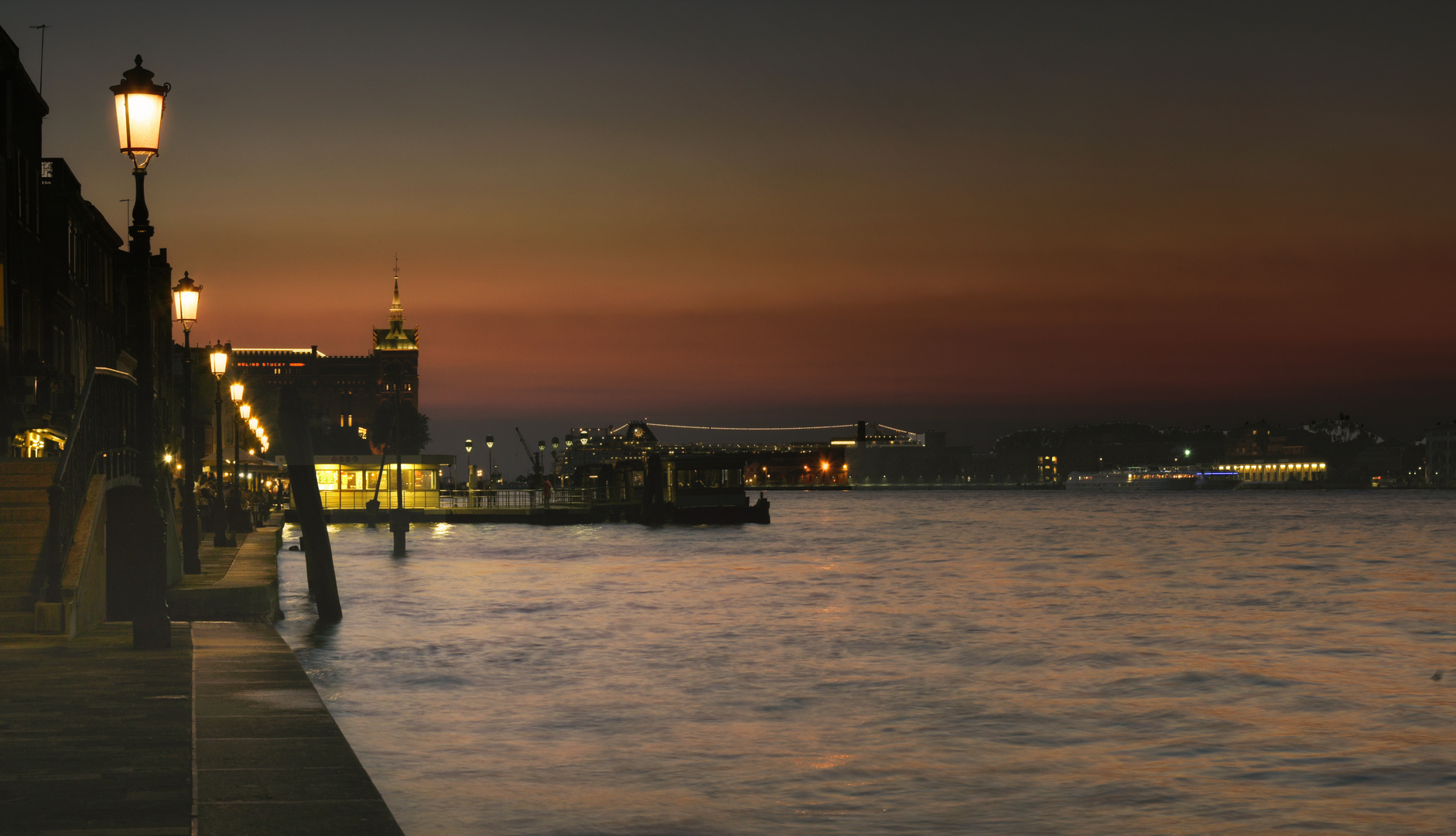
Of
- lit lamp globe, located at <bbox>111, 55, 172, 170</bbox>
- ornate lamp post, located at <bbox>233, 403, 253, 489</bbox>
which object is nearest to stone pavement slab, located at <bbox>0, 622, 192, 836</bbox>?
lit lamp globe, located at <bbox>111, 55, 172, 170</bbox>

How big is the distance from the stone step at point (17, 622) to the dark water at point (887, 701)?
3.83 meters

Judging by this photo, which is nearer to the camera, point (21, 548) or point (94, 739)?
point (94, 739)

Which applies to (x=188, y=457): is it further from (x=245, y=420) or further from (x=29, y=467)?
(x=245, y=420)

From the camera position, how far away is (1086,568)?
5825 centimetres

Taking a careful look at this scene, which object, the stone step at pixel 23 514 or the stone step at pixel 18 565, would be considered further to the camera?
the stone step at pixel 23 514

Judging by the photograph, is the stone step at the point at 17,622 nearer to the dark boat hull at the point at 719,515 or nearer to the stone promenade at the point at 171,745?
the stone promenade at the point at 171,745

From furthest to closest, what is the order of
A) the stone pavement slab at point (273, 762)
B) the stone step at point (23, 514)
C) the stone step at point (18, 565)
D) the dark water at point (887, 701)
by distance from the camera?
1. the stone step at point (23, 514)
2. the stone step at point (18, 565)
3. the dark water at point (887, 701)
4. the stone pavement slab at point (273, 762)

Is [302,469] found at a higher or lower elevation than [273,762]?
higher

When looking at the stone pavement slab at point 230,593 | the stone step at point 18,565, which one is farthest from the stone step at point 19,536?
the stone pavement slab at point 230,593

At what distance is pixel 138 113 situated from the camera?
15.2 meters

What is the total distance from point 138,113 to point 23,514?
5.42 metres

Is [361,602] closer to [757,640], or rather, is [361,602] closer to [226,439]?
[757,640]

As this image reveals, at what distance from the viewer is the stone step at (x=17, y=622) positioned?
651 inches

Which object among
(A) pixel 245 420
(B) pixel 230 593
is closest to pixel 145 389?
(B) pixel 230 593
